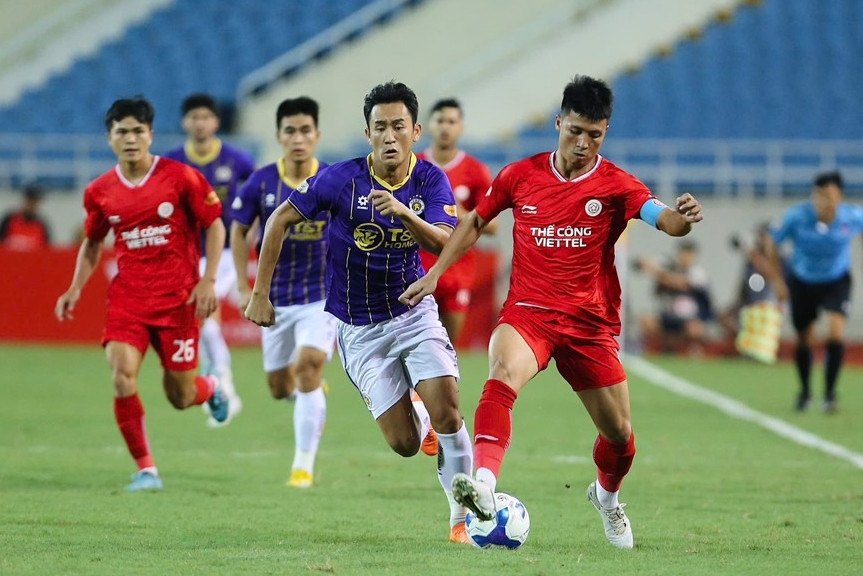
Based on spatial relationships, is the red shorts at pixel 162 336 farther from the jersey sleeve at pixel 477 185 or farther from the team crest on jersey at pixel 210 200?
the jersey sleeve at pixel 477 185

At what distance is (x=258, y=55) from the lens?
26406mm

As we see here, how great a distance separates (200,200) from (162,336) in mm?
879

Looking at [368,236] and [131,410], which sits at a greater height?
[368,236]

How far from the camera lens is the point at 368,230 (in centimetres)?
693

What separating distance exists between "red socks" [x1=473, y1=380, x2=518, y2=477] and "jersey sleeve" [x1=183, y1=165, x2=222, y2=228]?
3055 millimetres

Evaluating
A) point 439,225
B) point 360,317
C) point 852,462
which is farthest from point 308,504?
point 852,462

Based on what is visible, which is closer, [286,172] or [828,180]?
[286,172]

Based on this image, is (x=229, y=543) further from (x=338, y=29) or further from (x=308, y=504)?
(x=338, y=29)

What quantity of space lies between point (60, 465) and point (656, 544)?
4.64 meters

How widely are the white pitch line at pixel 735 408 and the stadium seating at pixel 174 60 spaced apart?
10.0 metres

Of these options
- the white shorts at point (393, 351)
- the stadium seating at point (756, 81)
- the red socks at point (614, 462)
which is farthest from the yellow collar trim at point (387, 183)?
the stadium seating at point (756, 81)

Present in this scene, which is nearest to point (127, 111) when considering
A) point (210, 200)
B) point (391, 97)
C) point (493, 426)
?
point (210, 200)

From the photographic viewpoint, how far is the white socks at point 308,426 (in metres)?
8.92

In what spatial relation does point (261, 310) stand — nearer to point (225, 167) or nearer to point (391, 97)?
point (391, 97)
